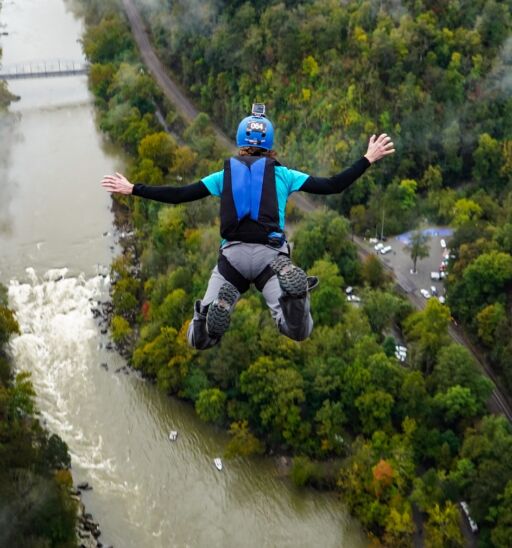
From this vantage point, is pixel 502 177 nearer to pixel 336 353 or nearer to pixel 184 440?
pixel 336 353

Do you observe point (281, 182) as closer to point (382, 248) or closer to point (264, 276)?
point (264, 276)

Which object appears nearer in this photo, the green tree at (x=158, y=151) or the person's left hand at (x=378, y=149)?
the person's left hand at (x=378, y=149)

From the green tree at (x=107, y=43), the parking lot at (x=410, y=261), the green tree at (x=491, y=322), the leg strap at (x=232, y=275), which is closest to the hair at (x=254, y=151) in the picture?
the leg strap at (x=232, y=275)

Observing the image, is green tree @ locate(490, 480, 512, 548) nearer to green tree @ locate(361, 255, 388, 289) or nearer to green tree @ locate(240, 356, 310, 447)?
green tree @ locate(240, 356, 310, 447)

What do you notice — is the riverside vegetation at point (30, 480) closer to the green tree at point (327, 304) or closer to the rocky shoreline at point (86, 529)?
the rocky shoreline at point (86, 529)

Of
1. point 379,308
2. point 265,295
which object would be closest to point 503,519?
point 379,308

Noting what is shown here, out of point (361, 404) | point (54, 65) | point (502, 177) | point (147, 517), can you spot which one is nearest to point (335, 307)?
point (361, 404)
